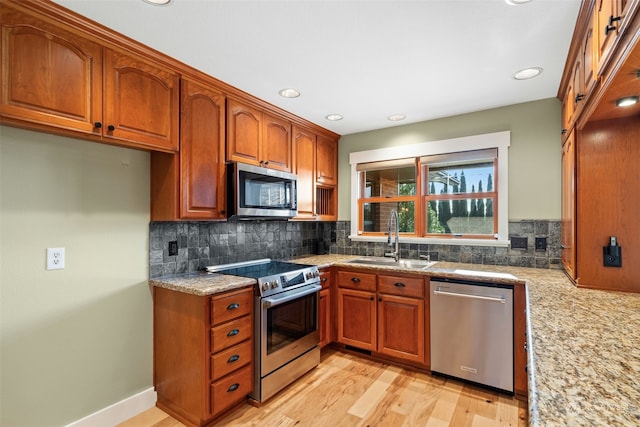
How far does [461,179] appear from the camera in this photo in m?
3.19

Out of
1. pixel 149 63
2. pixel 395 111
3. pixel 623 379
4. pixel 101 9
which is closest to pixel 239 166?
pixel 149 63

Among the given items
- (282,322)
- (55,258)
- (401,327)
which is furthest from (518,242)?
(55,258)

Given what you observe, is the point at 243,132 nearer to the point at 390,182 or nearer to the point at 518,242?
the point at 390,182

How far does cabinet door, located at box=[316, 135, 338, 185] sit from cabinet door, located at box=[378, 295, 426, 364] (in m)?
1.52

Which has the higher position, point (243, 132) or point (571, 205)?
point (243, 132)

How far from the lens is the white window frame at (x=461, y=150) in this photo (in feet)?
9.44

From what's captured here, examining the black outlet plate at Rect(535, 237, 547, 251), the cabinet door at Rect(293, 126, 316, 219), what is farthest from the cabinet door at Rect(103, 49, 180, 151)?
the black outlet plate at Rect(535, 237, 547, 251)

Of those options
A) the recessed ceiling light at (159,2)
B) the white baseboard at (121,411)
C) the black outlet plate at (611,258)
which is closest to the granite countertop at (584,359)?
the black outlet plate at (611,258)

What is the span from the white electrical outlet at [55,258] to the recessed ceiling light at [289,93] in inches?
73.4

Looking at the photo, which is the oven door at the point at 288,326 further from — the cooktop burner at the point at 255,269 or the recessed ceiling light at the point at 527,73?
the recessed ceiling light at the point at 527,73

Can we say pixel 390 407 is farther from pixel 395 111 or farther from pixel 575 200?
pixel 395 111

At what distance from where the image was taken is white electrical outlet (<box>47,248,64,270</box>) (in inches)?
69.9

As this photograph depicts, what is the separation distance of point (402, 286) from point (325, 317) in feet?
2.65

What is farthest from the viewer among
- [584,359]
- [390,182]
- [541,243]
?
[390,182]
